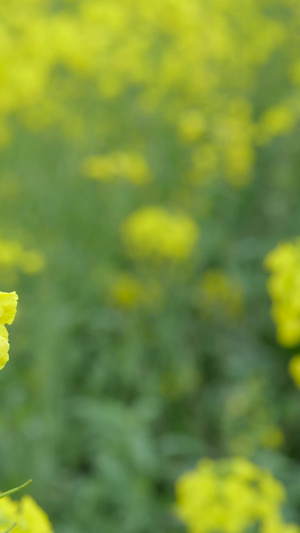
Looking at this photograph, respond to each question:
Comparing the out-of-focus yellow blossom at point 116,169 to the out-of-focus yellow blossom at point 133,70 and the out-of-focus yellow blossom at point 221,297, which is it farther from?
the out-of-focus yellow blossom at point 221,297

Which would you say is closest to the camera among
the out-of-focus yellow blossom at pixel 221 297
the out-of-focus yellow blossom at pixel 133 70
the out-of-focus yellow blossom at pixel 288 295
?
the out-of-focus yellow blossom at pixel 288 295

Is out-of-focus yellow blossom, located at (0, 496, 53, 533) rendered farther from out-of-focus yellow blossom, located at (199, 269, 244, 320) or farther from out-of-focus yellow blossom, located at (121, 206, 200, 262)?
out-of-focus yellow blossom, located at (199, 269, 244, 320)

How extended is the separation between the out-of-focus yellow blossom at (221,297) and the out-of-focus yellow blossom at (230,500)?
5.43 ft

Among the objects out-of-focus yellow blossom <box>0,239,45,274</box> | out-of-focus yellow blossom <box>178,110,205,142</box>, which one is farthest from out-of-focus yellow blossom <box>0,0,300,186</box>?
out-of-focus yellow blossom <box>0,239,45,274</box>

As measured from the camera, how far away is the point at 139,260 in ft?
13.3

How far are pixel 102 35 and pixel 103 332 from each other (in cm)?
210

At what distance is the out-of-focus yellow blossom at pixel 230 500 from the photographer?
2312 millimetres

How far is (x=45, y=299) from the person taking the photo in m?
3.07

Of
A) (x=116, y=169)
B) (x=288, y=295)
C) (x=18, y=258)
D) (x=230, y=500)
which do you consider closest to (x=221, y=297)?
(x=116, y=169)

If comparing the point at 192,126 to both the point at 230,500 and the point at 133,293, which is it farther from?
the point at 230,500

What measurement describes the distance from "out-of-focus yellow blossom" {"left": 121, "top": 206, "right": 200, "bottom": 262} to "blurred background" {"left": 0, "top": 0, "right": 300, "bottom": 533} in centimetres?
1

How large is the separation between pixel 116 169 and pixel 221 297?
A: 0.91m

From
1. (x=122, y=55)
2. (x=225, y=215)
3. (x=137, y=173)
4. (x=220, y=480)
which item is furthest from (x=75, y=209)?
(x=220, y=480)

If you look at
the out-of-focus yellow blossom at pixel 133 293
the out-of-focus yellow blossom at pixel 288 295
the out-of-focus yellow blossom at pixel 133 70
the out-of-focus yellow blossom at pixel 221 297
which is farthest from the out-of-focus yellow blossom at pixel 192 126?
the out-of-focus yellow blossom at pixel 288 295
